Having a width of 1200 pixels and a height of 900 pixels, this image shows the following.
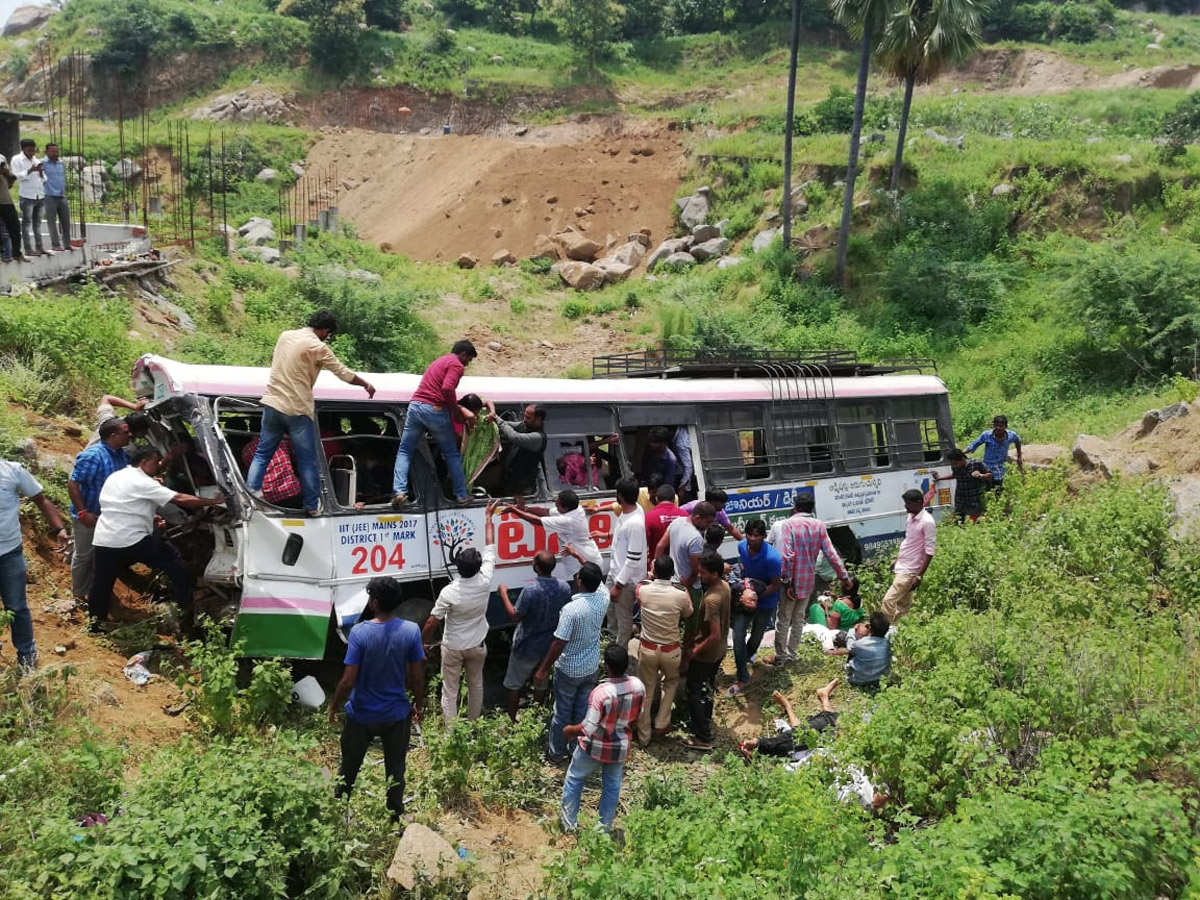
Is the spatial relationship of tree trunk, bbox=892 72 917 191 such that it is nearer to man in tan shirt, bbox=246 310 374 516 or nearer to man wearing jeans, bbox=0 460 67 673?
man in tan shirt, bbox=246 310 374 516

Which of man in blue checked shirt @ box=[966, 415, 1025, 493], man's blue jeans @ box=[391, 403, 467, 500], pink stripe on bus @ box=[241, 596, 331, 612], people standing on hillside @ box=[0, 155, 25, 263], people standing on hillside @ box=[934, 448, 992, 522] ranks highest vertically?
people standing on hillside @ box=[0, 155, 25, 263]

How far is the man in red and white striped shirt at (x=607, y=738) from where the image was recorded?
6.04 m

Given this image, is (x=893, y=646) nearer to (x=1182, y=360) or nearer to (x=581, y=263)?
(x=1182, y=360)

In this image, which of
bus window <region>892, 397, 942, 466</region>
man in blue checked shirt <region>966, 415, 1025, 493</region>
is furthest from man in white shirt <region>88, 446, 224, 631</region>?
man in blue checked shirt <region>966, 415, 1025, 493</region>

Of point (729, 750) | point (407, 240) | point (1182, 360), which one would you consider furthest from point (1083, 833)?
point (407, 240)

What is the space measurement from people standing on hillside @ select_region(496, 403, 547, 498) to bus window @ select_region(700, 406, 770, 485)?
2362 millimetres

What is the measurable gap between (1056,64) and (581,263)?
3621cm

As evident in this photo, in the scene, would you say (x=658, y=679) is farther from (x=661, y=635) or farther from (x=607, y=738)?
(x=607, y=738)

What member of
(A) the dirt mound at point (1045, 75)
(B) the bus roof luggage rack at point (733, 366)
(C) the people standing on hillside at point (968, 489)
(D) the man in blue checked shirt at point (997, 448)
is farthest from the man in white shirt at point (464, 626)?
(A) the dirt mound at point (1045, 75)

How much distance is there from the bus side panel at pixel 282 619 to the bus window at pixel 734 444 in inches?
185

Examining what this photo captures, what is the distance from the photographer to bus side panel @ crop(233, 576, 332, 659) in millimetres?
7051

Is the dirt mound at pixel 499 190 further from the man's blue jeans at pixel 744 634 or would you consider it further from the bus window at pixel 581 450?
the man's blue jeans at pixel 744 634

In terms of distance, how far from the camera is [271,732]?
6297 mm

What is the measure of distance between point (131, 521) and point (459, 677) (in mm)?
2699
